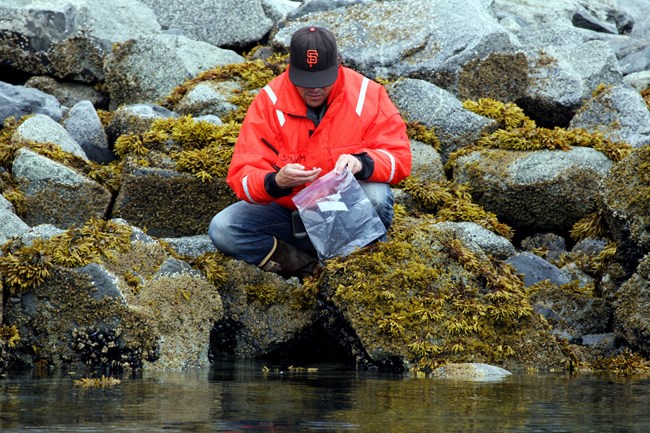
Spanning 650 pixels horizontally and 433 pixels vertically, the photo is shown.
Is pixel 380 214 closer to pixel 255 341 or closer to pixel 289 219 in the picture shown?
pixel 289 219

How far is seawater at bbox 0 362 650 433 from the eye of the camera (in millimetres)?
5121

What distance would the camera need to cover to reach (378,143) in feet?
28.2

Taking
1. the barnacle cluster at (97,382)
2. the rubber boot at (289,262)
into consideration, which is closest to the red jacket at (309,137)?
the rubber boot at (289,262)

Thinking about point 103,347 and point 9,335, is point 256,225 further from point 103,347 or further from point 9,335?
point 9,335

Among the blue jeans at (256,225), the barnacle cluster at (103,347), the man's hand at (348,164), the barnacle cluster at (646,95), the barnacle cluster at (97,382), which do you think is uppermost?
the barnacle cluster at (646,95)

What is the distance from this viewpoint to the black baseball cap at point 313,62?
8298 mm

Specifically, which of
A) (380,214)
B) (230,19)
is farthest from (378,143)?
(230,19)

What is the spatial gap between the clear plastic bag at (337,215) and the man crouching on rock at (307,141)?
115 mm

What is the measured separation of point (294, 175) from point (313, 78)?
30.5 inches

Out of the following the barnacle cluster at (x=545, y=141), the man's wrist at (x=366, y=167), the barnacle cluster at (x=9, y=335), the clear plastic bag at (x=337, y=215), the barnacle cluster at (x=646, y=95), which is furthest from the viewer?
the barnacle cluster at (x=646, y=95)

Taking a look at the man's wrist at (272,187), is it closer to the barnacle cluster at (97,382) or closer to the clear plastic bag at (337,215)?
the clear plastic bag at (337,215)

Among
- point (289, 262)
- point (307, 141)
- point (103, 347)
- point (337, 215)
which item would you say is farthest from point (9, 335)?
point (307, 141)

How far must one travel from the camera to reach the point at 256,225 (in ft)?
28.6

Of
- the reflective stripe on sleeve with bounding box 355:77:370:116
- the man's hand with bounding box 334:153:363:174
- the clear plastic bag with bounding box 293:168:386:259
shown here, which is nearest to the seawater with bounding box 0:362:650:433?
the clear plastic bag with bounding box 293:168:386:259
